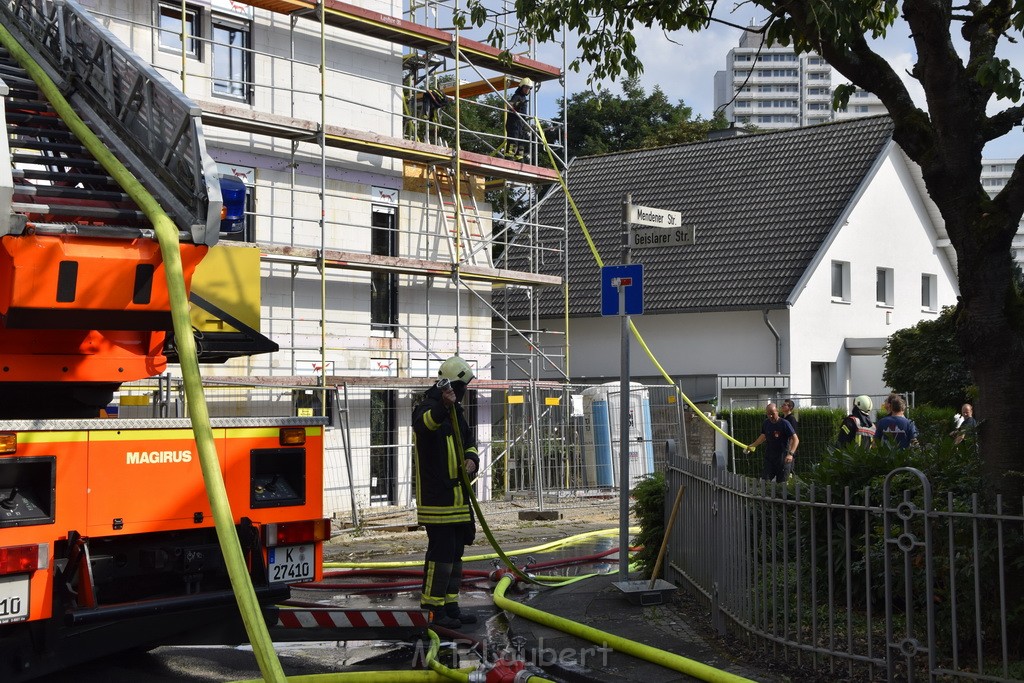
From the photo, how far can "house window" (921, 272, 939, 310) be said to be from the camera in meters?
33.1

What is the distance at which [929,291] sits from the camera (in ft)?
109

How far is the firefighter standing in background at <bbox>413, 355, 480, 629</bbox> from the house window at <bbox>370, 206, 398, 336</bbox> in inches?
424

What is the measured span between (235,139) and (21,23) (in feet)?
24.0

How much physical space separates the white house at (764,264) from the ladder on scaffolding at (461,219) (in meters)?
5.89

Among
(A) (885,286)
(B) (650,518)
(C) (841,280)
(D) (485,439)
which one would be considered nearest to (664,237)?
(B) (650,518)

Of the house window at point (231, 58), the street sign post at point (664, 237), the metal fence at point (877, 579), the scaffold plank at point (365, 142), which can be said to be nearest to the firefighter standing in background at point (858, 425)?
the street sign post at point (664, 237)

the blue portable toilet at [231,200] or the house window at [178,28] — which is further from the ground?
the house window at [178,28]

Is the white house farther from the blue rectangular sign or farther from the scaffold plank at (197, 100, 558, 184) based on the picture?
the blue rectangular sign

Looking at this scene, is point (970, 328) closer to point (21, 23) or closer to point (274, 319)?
point (21, 23)

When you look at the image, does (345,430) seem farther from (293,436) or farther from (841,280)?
(841,280)

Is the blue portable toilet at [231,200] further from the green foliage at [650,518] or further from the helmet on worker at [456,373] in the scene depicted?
the green foliage at [650,518]

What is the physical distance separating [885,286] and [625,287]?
74.2 feet

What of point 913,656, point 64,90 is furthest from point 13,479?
point 913,656

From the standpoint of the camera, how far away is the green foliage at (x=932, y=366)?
24.0 meters
